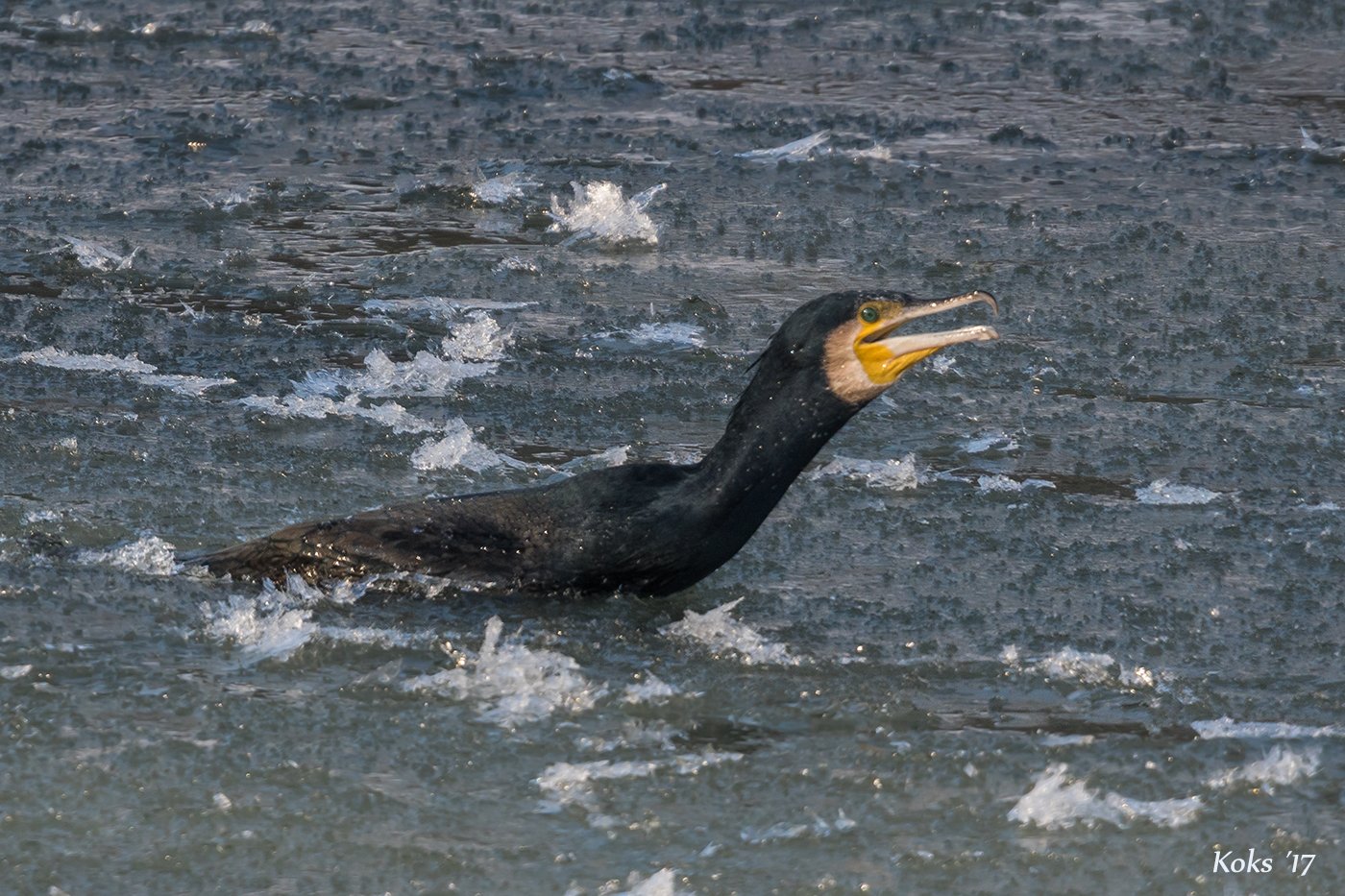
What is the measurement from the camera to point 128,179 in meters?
6.87

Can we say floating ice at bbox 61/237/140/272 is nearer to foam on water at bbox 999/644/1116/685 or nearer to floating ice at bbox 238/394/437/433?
floating ice at bbox 238/394/437/433

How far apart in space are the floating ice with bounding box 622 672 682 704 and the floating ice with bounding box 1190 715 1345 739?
1071mm

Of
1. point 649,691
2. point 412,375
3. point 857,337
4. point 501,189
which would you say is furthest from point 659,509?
point 501,189

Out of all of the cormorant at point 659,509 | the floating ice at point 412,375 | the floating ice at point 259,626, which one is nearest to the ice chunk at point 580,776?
the cormorant at point 659,509

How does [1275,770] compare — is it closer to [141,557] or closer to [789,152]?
[141,557]

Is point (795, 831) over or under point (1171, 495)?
under

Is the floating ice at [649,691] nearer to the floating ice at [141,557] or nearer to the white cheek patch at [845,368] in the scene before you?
the white cheek patch at [845,368]

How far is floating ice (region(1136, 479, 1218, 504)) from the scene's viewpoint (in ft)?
15.0

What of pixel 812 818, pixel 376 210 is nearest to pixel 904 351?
pixel 812 818

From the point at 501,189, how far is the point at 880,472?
8.90 ft

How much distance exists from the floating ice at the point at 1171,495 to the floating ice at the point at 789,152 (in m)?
2.89

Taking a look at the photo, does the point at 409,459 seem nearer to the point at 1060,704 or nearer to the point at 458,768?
the point at 458,768

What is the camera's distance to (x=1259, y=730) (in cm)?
343

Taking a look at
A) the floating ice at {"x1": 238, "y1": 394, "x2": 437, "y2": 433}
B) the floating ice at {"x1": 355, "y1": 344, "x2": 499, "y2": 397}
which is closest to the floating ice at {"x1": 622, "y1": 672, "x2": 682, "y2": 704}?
the floating ice at {"x1": 238, "y1": 394, "x2": 437, "y2": 433}
